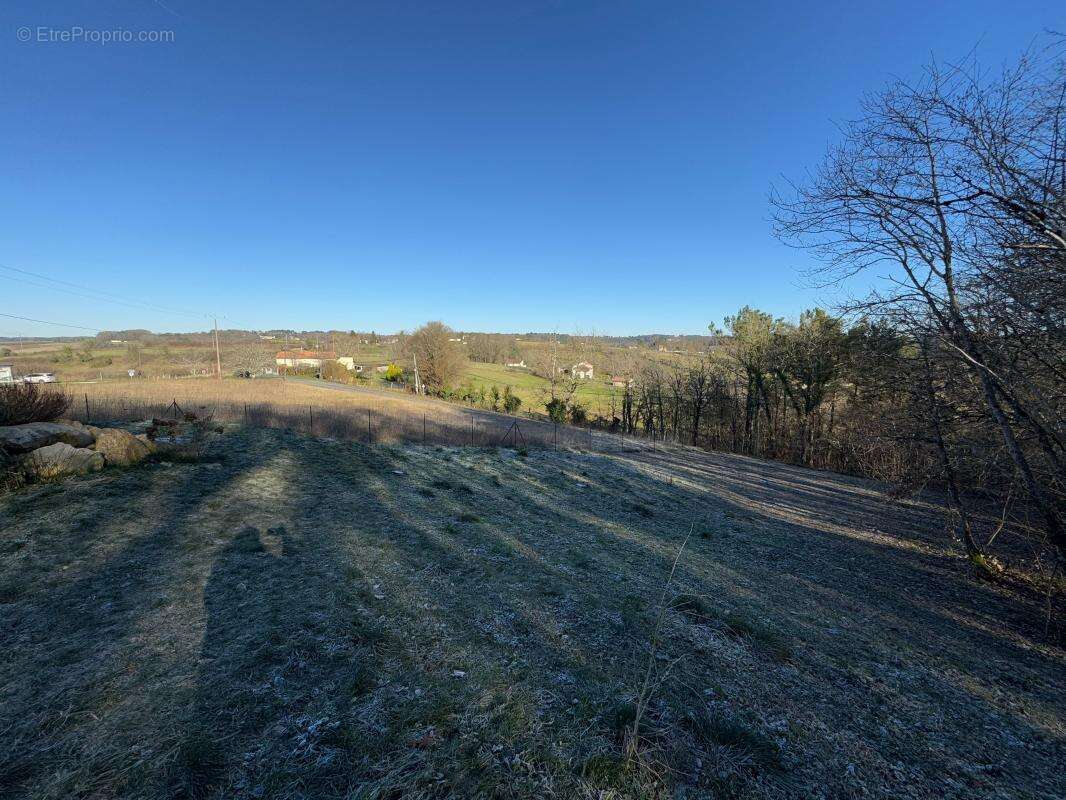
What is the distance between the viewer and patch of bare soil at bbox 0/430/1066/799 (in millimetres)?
2240

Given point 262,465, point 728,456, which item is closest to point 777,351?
point 728,456

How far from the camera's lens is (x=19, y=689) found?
102 inches

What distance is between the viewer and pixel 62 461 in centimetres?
645

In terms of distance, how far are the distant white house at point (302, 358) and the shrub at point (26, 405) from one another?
5382 cm

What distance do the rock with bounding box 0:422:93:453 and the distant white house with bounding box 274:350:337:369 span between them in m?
55.1

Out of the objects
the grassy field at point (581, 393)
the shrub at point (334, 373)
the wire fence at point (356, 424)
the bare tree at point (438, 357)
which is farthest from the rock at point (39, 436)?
the shrub at point (334, 373)

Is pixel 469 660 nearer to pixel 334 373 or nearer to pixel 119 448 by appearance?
pixel 119 448

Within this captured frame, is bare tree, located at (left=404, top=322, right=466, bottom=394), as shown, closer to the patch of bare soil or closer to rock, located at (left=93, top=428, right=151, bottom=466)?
rock, located at (left=93, top=428, right=151, bottom=466)

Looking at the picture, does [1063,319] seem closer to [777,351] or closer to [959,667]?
[959,667]

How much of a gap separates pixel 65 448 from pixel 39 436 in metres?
0.54

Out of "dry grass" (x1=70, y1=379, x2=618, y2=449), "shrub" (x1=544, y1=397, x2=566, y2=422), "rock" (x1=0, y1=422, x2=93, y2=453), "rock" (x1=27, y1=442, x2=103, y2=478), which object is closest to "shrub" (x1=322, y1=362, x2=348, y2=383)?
"dry grass" (x1=70, y1=379, x2=618, y2=449)

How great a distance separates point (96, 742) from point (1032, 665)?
7528 mm

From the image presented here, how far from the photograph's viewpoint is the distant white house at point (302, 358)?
199 ft

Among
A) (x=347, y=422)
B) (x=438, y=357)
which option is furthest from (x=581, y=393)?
(x=347, y=422)
